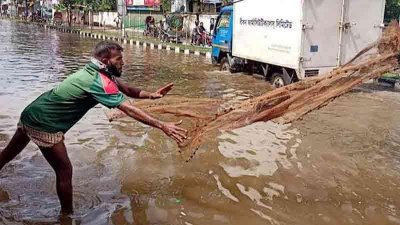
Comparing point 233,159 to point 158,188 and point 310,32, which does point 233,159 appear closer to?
point 158,188

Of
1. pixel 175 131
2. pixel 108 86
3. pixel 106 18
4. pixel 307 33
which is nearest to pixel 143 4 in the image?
pixel 106 18

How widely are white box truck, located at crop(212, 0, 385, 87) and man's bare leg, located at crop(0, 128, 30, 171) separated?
822 cm

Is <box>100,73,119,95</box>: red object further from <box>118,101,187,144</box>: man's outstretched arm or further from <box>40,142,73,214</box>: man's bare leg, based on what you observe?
<box>40,142,73,214</box>: man's bare leg

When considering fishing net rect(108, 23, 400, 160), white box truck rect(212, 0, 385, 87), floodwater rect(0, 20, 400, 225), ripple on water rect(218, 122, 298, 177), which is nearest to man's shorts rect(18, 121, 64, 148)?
floodwater rect(0, 20, 400, 225)

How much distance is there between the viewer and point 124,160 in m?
6.45

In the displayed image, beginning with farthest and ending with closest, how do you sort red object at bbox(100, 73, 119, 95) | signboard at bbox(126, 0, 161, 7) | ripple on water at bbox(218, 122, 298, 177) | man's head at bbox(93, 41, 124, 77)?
signboard at bbox(126, 0, 161, 7)
ripple on water at bbox(218, 122, 298, 177)
man's head at bbox(93, 41, 124, 77)
red object at bbox(100, 73, 119, 95)

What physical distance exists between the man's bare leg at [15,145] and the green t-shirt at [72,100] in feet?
0.98

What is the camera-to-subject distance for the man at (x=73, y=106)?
3.95 metres

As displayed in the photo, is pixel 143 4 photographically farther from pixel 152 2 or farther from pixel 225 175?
pixel 225 175

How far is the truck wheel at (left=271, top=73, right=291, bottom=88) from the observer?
12321 millimetres

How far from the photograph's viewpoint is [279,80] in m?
12.8

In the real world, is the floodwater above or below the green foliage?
below

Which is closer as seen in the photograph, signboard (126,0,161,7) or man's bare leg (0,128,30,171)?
man's bare leg (0,128,30,171)

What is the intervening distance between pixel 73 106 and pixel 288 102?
2441 millimetres
